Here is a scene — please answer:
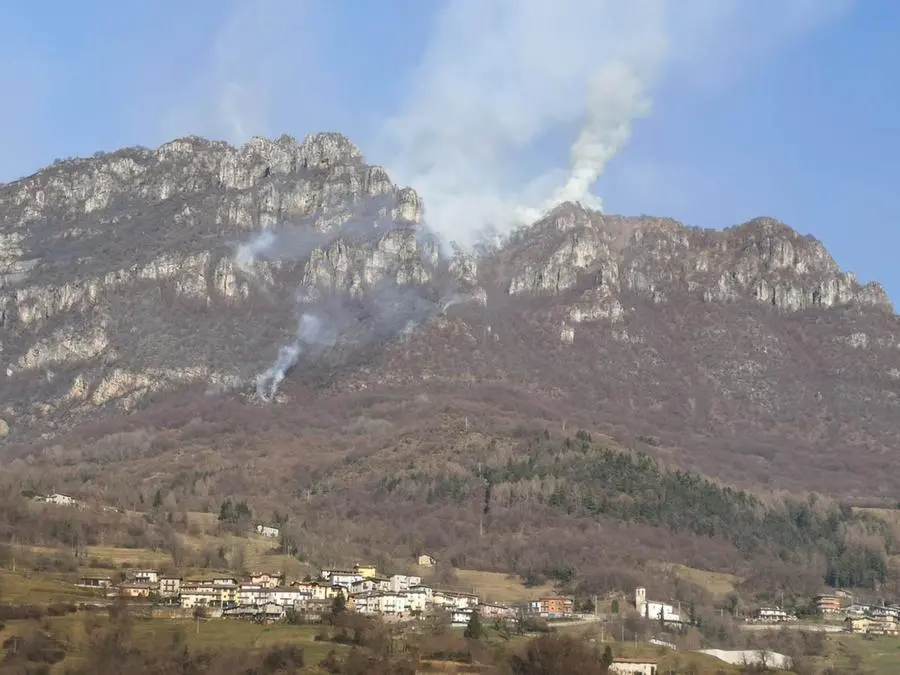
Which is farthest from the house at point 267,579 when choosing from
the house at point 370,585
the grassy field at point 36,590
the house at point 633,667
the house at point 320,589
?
the house at point 633,667

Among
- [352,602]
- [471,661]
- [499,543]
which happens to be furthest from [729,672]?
[499,543]

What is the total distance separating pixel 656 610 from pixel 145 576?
5854cm

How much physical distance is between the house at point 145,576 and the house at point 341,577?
19.3 meters

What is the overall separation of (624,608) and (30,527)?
236 feet

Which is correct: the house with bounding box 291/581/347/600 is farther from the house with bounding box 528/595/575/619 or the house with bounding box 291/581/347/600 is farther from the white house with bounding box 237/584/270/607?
the house with bounding box 528/595/575/619

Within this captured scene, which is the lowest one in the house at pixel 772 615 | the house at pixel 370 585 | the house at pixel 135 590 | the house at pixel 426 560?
the house at pixel 772 615

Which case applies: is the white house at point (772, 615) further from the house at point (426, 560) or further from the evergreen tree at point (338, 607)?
the evergreen tree at point (338, 607)

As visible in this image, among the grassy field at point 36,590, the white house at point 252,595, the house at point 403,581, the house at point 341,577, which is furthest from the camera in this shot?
the house at point 403,581

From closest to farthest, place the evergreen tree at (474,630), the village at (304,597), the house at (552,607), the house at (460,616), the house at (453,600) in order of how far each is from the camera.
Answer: the evergreen tree at (474,630)
the village at (304,597)
the house at (460,616)
the house at (453,600)
the house at (552,607)

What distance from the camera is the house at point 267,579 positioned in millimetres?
150700

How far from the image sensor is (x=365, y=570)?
168 m

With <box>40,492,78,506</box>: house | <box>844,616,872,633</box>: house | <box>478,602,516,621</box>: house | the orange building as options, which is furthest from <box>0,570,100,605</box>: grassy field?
<box>844,616,872,633</box>: house

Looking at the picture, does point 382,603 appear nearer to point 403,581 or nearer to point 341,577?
point 341,577

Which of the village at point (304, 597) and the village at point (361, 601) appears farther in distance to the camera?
the village at point (361, 601)
